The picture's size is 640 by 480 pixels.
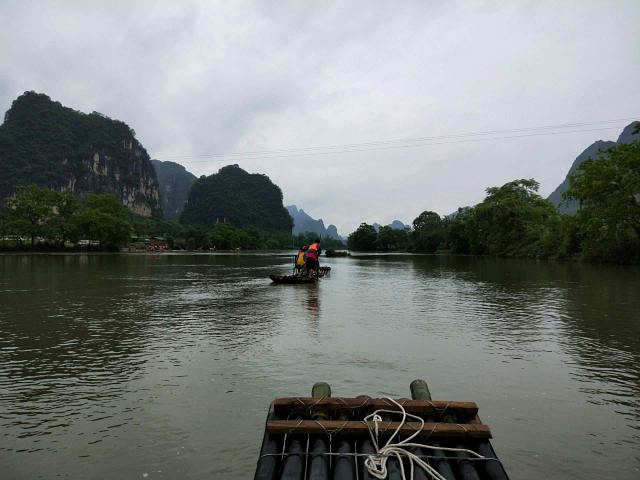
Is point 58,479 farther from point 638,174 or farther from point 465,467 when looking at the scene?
point 638,174

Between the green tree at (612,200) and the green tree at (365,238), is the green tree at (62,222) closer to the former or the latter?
the green tree at (612,200)

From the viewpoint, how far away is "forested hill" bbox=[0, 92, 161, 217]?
155 m

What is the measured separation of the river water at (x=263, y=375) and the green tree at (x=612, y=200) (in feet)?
86.2

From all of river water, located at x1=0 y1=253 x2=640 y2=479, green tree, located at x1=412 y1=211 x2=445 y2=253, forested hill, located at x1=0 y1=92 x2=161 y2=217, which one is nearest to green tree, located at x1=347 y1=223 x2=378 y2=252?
green tree, located at x1=412 y1=211 x2=445 y2=253

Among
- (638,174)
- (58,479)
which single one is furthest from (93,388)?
(638,174)

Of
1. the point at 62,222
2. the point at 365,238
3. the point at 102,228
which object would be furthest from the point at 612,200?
the point at 365,238

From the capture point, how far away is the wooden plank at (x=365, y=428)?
3957 mm

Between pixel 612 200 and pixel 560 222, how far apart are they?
17.3 metres

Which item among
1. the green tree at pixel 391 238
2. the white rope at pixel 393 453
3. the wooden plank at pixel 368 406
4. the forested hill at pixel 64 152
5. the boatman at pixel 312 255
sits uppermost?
the forested hill at pixel 64 152

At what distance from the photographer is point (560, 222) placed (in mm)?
54750

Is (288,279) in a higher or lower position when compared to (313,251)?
lower

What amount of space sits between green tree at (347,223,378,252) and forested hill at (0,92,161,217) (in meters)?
102

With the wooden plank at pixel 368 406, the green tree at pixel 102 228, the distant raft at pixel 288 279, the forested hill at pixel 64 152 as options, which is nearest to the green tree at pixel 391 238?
the green tree at pixel 102 228

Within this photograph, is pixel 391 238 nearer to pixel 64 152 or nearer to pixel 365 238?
pixel 365 238
